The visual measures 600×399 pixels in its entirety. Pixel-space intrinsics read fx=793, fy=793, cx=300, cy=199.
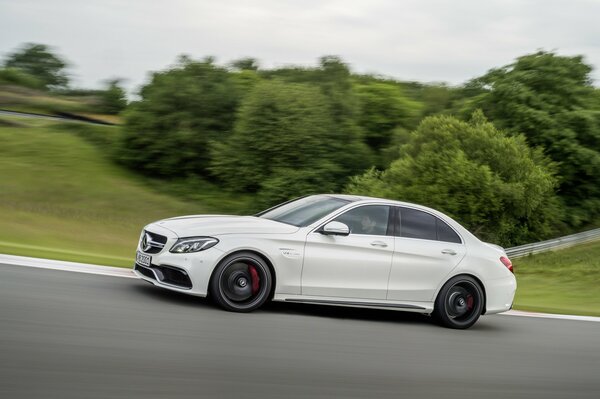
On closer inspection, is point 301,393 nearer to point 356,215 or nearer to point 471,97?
point 356,215

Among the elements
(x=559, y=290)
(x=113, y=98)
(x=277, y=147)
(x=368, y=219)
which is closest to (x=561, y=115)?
(x=277, y=147)

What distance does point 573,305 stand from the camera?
17.5 metres

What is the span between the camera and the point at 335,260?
9.28 meters

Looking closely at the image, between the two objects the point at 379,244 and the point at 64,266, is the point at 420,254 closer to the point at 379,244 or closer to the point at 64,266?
the point at 379,244

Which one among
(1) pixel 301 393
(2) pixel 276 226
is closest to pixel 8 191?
(2) pixel 276 226

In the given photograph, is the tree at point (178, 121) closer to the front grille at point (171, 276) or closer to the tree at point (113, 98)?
the tree at point (113, 98)

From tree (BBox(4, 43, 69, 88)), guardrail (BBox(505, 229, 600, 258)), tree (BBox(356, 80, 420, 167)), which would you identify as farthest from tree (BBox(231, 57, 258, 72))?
guardrail (BBox(505, 229, 600, 258))

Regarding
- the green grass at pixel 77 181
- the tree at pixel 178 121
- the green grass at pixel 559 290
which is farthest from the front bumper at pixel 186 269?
the tree at pixel 178 121

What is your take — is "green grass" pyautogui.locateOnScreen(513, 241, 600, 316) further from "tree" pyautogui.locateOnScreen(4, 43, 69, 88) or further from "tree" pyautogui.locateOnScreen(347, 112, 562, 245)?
"tree" pyautogui.locateOnScreen(4, 43, 69, 88)

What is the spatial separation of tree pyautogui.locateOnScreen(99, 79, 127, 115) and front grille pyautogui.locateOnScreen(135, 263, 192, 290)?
64977 mm

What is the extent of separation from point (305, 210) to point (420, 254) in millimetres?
1530

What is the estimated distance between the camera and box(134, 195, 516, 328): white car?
8750mm

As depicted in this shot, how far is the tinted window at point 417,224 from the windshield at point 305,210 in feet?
2.55

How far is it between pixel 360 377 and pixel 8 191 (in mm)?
47792
